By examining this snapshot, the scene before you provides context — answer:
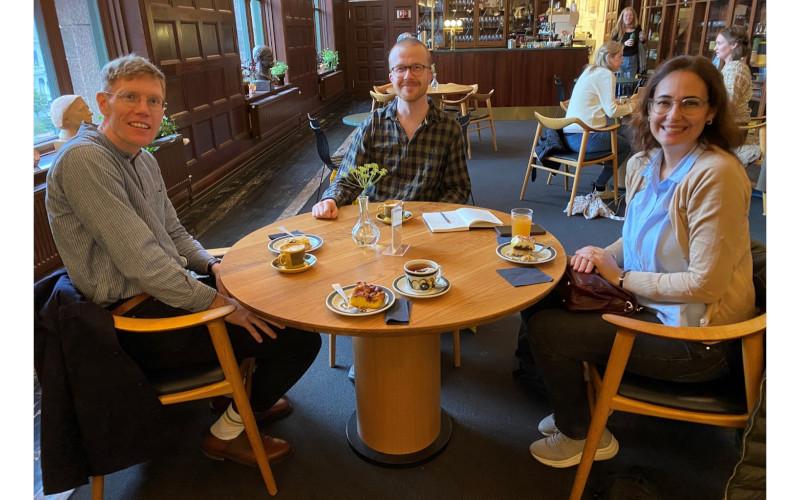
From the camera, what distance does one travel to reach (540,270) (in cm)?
149

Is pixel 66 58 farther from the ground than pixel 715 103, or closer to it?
farther from the ground

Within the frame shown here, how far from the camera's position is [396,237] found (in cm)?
161

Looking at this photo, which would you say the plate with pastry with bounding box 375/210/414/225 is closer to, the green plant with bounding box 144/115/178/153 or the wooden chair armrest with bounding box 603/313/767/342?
the wooden chair armrest with bounding box 603/313/767/342

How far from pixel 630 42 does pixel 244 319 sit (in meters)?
7.19

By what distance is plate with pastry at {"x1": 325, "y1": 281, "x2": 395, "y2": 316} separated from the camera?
1.27m

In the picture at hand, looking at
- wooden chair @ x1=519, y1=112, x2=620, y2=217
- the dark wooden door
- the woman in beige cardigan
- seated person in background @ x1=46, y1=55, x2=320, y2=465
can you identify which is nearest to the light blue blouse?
the woman in beige cardigan

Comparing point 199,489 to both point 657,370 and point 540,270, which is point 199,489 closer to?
point 540,270

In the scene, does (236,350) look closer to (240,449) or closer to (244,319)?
(244,319)

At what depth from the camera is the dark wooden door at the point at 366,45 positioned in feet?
35.5

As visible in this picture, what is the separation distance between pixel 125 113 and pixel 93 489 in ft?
3.58

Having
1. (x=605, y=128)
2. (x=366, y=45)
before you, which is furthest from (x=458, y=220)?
(x=366, y=45)

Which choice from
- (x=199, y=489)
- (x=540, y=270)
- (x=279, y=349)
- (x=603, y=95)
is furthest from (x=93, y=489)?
(x=603, y=95)

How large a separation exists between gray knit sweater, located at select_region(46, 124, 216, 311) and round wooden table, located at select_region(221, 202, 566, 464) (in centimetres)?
17

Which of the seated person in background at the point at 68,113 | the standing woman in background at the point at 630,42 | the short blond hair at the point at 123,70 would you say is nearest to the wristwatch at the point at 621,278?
the short blond hair at the point at 123,70
